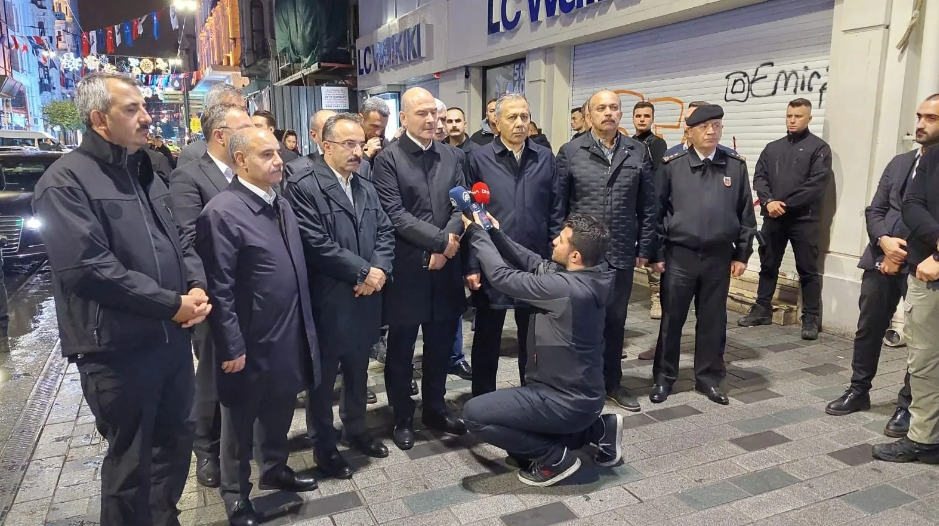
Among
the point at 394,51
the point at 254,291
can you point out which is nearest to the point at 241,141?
the point at 254,291

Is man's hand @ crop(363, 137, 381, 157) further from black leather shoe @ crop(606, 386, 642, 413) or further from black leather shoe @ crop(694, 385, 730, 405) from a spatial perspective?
black leather shoe @ crop(694, 385, 730, 405)

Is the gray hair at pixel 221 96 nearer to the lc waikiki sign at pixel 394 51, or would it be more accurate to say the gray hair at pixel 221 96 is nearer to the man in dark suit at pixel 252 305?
the man in dark suit at pixel 252 305

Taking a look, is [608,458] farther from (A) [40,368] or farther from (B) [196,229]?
(A) [40,368]

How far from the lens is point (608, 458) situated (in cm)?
364

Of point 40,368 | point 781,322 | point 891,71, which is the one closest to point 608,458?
point 781,322

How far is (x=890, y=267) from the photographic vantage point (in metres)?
3.87

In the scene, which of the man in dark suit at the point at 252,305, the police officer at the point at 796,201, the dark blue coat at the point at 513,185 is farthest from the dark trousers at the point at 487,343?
the police officer at the point at 796,201

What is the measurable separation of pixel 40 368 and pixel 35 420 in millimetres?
1412

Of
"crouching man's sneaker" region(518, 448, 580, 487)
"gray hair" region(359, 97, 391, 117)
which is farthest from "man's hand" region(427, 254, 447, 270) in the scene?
"gray hair" region(359, 97, 391, 117)

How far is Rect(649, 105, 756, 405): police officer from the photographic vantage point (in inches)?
176

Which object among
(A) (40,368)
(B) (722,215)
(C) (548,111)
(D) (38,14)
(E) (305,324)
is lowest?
(A) (40,368)

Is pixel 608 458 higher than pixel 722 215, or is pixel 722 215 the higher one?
pixel 722 215

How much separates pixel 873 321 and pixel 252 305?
151 inches

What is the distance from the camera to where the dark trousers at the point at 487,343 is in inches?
164
